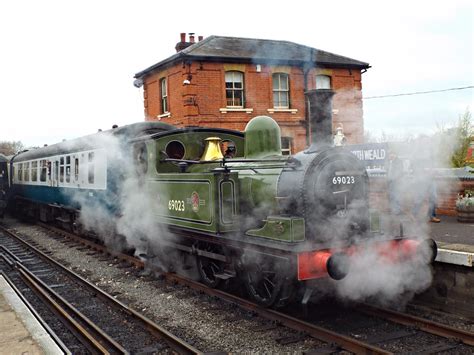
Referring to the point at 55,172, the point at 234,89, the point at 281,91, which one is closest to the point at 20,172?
the point at 55,172

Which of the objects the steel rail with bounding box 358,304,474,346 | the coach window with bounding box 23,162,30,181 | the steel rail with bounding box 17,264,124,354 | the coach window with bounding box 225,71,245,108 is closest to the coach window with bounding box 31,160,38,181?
the coach window with bounding box 23,162,30,181

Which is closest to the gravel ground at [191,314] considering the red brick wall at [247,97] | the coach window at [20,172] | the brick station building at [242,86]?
the red brick wall at [247,97]

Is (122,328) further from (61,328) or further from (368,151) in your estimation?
(368,151)

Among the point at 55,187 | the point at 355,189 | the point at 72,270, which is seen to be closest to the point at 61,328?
the point at 72,270

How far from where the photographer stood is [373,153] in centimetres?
1003

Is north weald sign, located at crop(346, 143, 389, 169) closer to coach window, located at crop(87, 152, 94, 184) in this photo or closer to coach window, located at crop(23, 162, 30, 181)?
coach window, located at crop(87, 152, 94, 184)

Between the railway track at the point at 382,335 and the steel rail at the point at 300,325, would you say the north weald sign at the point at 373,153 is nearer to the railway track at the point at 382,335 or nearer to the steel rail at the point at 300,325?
the railway track at the point at 382,335

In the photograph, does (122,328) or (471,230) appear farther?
(471,230)

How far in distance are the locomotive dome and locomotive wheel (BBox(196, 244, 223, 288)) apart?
1480 mm

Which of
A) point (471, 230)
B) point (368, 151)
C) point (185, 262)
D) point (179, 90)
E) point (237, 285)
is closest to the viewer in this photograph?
point (237, 285)

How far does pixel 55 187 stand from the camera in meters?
13.6

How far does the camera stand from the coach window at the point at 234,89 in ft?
54.5

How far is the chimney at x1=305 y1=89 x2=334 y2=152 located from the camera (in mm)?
5340

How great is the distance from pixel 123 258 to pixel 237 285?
3.13 m
